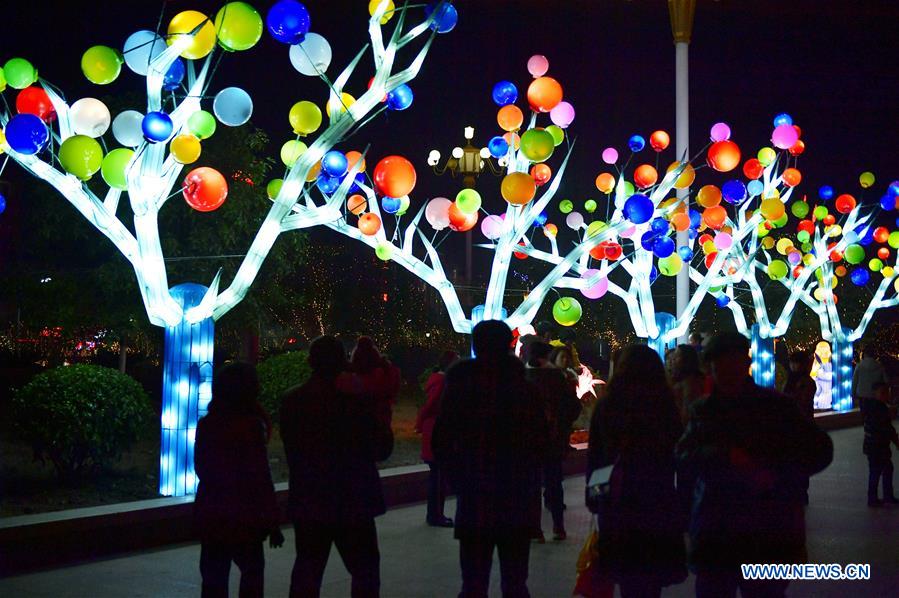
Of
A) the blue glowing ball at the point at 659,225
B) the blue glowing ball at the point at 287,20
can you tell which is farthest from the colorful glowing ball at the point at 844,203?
the blue glowing ball at the point at 287,20

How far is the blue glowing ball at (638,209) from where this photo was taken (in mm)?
11195

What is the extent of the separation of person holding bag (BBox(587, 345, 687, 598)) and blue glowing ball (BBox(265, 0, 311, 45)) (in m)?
4.69

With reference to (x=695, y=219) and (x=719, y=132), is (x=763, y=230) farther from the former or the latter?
(x=719, y=132)

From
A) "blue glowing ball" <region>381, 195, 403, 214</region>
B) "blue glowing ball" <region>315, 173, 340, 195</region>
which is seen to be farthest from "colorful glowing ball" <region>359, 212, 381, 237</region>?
"blue glowing ball" <region>315, 173, 340, 195</region>

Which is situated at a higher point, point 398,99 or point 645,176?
point 398,99

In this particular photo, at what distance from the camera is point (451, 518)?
8.09 meters

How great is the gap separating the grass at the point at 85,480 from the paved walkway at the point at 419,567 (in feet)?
4.87

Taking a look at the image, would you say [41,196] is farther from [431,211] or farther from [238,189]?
[431,211]

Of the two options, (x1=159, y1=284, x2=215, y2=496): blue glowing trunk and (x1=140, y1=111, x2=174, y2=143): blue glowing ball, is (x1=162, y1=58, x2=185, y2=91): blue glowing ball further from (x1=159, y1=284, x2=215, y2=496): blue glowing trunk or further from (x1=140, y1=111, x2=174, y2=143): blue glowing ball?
(x1=159, y1=284, x2=215, y2=496): blue glowing trunk

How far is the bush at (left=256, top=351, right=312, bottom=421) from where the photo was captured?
473 inches

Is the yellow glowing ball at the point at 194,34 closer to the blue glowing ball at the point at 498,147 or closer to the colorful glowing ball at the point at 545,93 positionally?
the colorful glowing ball at the point at 545,93

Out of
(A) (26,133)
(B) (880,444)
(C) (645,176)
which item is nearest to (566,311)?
(C) (645,176)

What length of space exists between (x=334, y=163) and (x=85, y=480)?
147 inches

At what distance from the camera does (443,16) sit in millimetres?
9039
